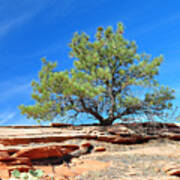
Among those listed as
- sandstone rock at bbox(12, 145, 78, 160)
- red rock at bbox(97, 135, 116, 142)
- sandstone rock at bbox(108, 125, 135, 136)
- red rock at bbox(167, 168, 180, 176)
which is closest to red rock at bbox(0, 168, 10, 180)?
sandstone rock at bbox(12, 145, 78, 160)

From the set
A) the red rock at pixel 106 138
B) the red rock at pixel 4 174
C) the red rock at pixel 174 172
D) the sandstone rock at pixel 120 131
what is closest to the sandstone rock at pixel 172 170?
the red rock at pixel 174 172

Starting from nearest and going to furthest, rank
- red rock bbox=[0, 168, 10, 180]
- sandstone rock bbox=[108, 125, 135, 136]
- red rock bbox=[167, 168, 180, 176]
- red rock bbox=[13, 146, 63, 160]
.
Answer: red rock bbox=[0, 168, 10, 180] < red rock bbox=[167, 168, 180, 176] < red rock bbox=[13, 146, 63, 160] < sandstone rock bbox=[108, 125, 135, 136]

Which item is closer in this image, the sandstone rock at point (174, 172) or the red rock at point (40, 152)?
the sandstone rock at point (174, 172)

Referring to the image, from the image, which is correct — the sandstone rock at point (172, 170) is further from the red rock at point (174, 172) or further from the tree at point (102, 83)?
the tree at point (102, 83)

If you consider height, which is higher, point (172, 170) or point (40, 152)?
point (40, 152)

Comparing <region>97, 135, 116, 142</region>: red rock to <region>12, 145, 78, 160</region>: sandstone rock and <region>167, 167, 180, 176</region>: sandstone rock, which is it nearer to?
<region>12, 145, 78, 160</region>: sandstone rock

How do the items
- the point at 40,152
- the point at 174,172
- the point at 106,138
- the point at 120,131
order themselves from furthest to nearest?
1. the point at 120,131
2. the point at 106,138
3. the point at 40,152
4. the point at 174,172

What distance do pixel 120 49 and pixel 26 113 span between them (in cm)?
590

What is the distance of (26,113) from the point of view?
508 inches

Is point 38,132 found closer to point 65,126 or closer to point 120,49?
point 65,126

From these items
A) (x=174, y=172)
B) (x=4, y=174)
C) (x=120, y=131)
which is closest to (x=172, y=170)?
(x=174, y=172)

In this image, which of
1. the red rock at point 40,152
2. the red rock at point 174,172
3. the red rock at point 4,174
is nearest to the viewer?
the red rock at point 4,174

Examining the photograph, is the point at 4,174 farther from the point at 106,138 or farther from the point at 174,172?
the point at 106,138

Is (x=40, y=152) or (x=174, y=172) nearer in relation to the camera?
(x=174, y=172)
